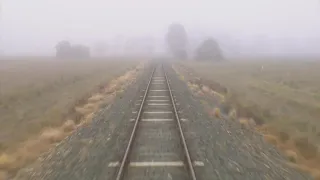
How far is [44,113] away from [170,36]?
354 ft

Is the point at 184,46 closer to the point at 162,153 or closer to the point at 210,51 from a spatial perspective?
the point at 210,51

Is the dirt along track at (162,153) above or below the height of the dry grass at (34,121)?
above

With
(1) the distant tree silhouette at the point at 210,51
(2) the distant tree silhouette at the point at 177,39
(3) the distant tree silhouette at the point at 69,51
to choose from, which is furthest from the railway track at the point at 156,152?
(3) the distant tree silhouette at the point at 69,51

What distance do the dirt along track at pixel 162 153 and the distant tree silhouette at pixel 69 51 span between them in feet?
416

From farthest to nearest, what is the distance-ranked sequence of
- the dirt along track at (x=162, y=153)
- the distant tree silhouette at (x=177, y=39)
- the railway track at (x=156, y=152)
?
1. the distant tree silhouette at (x=177, y=39)
2. the dirt along track at (x=162, y=153)
3. the railway track at (x=156, y=152)

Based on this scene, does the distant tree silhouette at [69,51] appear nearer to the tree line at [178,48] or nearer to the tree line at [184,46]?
the tree line at [178,48]

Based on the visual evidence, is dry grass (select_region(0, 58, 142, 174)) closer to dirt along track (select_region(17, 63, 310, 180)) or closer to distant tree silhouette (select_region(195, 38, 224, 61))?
dirt along track (select_region(17, 63, 310, 180))

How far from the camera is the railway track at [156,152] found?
8.20 meters

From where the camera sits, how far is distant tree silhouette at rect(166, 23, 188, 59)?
386 ft

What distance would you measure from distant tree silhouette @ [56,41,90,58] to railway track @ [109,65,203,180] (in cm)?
12755

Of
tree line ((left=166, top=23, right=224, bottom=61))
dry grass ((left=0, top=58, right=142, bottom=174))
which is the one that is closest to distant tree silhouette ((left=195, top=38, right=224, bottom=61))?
tree line ((left=166, top=23, right=224, bottom=61))

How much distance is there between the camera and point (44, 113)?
19.0 metres

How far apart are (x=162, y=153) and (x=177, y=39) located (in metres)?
115

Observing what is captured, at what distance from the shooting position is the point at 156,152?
991 centimetres
